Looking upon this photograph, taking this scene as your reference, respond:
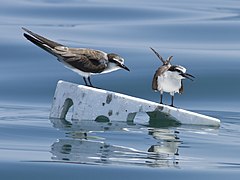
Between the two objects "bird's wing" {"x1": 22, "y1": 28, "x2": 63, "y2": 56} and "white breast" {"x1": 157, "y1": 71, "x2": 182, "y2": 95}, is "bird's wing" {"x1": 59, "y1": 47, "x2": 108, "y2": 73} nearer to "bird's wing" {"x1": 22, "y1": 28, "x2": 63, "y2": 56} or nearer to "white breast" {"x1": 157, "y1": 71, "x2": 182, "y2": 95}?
"bird's wing" {"x1": 22, "y1": 28, "x2": 63, "y2": 56}

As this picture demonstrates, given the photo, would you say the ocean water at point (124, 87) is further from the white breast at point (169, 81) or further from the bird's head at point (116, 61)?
the bird's head at point (116, 61)

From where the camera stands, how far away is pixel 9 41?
16859 millimetres

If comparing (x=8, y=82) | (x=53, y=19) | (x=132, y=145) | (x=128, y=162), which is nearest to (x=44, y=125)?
(x=132, y=145)

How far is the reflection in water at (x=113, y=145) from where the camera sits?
922 centimetres

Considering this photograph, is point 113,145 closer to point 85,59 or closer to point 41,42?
point 85,59

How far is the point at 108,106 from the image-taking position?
10.7 metres

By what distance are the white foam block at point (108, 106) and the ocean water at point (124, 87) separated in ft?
0.31

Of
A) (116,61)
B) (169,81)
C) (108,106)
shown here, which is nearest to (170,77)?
(169,81)

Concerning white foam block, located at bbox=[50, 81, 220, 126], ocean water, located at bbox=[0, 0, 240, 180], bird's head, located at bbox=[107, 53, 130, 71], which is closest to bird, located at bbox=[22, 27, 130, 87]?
bird's head, located at bbox=[107, 53, 130, 71]

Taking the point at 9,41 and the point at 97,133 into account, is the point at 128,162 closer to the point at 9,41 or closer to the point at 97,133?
the point at 97,133

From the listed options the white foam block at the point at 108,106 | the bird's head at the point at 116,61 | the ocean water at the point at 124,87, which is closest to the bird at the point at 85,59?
the bird's head at the point at 116,61

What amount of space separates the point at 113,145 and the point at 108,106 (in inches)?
33.5

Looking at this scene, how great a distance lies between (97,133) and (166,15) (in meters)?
10.6

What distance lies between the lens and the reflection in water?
9.22 meters
